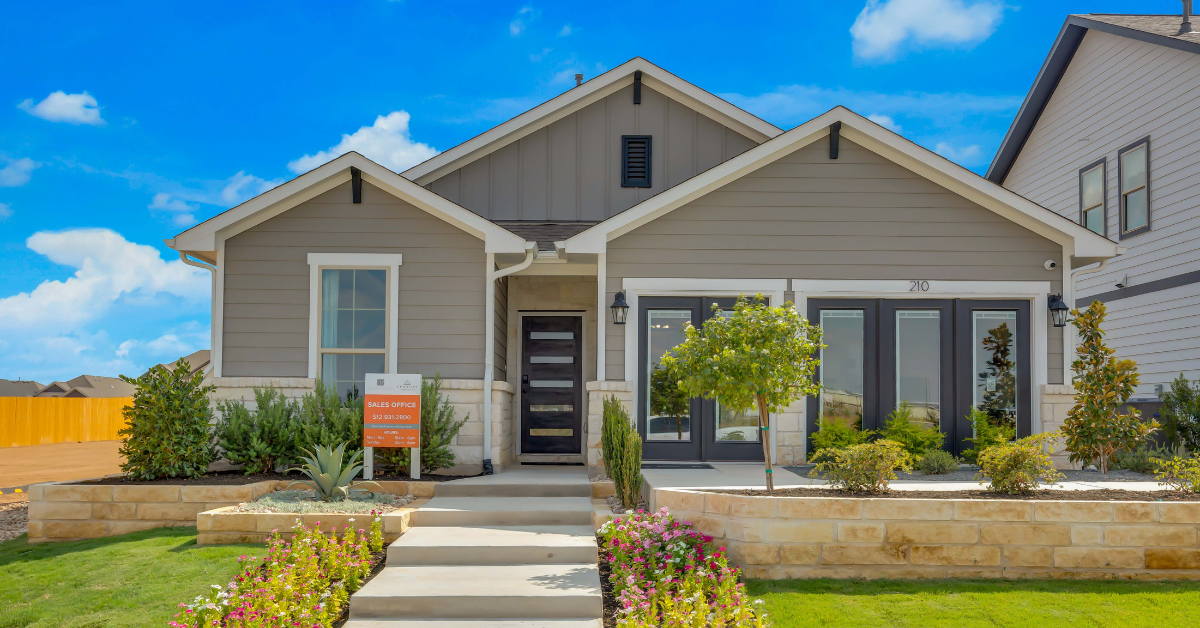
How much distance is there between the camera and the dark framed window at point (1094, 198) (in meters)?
13.5

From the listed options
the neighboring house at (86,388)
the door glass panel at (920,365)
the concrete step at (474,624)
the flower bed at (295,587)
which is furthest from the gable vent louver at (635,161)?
the neighboring house at (86,388)

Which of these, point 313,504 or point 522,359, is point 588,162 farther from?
point 313,504

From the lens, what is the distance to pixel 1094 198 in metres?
13.8

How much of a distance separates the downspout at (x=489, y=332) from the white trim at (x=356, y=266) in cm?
107

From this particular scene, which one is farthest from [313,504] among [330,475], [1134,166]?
[1134,166]

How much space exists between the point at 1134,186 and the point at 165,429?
46.6ft

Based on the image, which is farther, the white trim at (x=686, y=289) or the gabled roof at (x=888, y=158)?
the white trim at (x=686, y=289)

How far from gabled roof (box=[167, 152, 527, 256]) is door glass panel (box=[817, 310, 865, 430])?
3838mm

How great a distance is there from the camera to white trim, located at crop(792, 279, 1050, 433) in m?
9.44

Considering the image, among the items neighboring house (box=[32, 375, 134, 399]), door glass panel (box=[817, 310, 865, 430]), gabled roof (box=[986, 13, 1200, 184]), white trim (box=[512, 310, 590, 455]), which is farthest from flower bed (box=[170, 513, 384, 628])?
neighboring house (box=[32, 375, 134, 399])

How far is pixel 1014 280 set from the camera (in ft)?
31.2

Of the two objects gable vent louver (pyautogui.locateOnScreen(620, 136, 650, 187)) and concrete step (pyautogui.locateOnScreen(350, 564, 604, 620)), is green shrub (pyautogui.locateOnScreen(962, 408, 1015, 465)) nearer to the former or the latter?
gable vent louver (pyautogui.locateOnScreen(620, 136, 650, 187))

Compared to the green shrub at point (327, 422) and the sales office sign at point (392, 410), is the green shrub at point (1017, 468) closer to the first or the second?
the sales office sign at point (392, 410)

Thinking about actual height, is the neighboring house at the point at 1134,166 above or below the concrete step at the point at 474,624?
above
